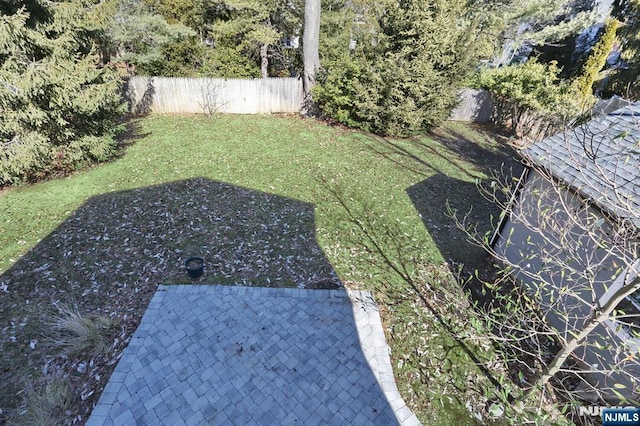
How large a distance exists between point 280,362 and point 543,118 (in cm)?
1532

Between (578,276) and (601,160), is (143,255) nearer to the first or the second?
(578,276)

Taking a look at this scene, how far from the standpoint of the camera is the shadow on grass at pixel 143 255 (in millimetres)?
4773

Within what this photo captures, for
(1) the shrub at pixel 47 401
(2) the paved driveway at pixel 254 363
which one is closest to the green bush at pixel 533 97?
(2) the paved driveway at pixel 254 363

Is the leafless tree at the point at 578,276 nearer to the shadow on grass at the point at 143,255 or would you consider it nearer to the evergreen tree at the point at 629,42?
the shadow on grass at the point at 143,255

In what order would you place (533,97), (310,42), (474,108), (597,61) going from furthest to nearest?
(474,108) < (310,42) < (597,61) < (533,97)

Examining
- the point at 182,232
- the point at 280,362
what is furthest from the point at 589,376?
the point at 182,232

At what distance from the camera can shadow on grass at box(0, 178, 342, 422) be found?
15.7ft

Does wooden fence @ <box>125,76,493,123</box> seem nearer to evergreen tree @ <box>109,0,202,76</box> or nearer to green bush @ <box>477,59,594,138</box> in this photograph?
evergreen tree @ <box>109,0,202,76</box>

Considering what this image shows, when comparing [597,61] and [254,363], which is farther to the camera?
[597,61]

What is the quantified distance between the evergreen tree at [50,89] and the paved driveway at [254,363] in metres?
5.37

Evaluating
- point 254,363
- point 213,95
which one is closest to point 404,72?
point 213,95

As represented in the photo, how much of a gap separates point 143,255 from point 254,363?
3273mm

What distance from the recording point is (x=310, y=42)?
1295 centimetres

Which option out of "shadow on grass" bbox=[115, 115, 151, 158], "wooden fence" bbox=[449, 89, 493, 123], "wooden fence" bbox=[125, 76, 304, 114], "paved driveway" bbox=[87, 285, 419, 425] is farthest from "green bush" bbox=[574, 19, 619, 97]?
"shadow on grass" bbox=[115, 115, 151, 158]
